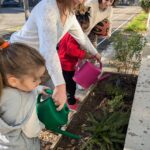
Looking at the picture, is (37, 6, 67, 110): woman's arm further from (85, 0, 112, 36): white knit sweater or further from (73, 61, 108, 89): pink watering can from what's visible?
(85, 0, 112, 36): white knit sweater

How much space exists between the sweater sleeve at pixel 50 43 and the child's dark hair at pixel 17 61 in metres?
0.43

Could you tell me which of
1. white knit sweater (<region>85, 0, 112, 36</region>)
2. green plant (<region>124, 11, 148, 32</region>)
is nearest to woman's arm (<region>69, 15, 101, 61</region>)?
white knit sweater (<region>85, 0, 112, 36</region>)

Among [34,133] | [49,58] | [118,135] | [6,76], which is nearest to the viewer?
[6,76]

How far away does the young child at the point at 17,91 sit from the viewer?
183 cm

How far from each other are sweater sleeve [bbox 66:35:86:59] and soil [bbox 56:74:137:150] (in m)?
0.64

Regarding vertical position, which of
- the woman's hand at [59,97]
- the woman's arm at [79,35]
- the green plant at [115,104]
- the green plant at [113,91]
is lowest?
the green plant at [113,91]

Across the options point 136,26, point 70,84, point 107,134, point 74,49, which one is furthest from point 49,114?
point 136,26

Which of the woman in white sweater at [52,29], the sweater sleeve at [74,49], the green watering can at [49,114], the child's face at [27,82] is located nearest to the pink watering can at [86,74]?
the sweater sleeve at [74,49]

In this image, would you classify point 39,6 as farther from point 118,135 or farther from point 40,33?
point 118,135

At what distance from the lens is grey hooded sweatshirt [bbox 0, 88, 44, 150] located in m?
1.88

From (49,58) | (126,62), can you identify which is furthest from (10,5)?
(49,58)

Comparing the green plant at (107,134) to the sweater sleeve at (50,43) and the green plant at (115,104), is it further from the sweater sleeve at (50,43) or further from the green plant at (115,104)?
the sweater sleeve at (50,43)

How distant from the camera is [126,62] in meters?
4.75

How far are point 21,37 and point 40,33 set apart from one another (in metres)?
0.35
